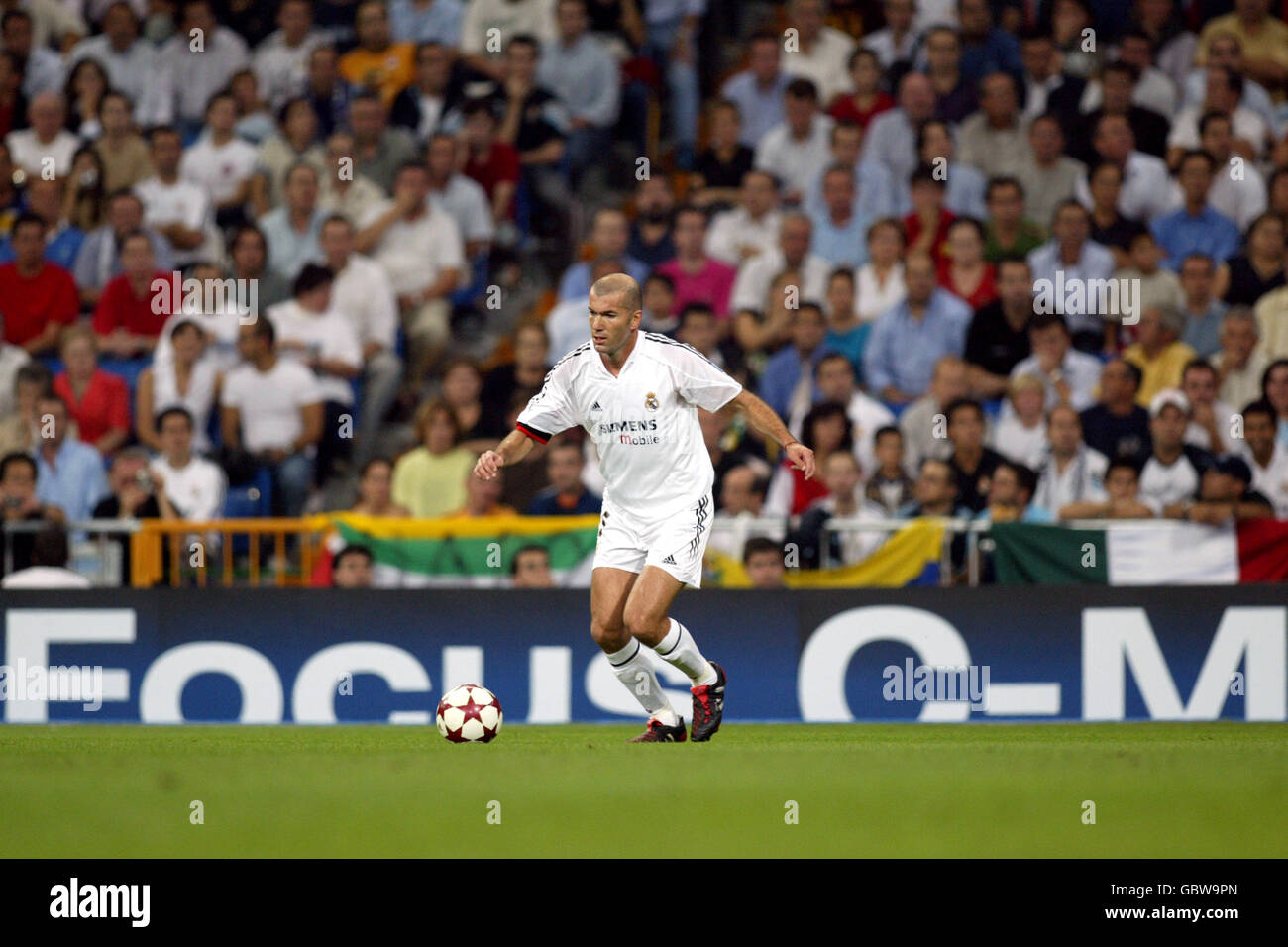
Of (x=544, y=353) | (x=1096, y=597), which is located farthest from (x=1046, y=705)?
(x=544, y=353)

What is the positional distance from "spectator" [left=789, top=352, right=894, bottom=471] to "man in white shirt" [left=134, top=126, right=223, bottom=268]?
6.12 metres

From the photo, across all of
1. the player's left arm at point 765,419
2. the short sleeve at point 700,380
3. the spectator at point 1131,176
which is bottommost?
the player's left arm at point 765,419

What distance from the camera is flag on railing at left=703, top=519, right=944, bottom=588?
1456cm

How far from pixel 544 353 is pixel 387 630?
125 inches

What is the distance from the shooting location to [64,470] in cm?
1614

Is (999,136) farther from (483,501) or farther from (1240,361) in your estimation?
(483,501)

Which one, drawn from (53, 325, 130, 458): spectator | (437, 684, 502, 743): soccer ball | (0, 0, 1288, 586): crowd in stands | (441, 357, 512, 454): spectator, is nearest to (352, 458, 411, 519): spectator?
(0, 0, 1288, 586): crowd in stands

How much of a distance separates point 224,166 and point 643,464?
9676 millimetres

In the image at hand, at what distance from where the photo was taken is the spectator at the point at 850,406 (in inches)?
622

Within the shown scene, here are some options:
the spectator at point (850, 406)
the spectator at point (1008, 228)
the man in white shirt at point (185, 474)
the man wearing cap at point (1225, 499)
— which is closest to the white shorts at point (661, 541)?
the spectator at point (850, 406)

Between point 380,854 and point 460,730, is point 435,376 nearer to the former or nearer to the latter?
point 460,730

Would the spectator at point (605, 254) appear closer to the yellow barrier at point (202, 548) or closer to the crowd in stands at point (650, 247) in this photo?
the crowd in stands at point (650, 247)

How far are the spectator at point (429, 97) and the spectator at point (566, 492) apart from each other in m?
5.14

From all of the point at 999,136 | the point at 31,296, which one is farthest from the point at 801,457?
the point at 31,296
